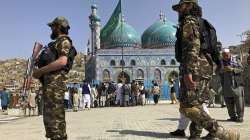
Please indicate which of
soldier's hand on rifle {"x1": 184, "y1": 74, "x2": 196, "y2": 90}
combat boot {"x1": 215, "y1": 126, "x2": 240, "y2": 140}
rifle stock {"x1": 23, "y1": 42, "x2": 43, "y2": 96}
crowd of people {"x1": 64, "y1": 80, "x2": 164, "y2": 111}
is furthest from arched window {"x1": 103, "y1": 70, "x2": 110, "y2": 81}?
combat boot {"x1": 215, "y1": 126, "x2": 240, "y2": 140}

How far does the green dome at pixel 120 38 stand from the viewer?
189 ft

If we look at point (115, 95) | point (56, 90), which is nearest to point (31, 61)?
point (56, 90)

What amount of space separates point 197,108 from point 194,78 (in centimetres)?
36

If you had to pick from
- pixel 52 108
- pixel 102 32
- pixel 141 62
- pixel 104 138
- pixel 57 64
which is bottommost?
pixel 104 138

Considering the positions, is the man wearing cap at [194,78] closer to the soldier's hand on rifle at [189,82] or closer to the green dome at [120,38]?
the soldier's hand on rifle at [189,82]

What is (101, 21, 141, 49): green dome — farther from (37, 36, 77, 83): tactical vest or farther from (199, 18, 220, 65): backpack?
(37, 36, 77, 83): tactical vest

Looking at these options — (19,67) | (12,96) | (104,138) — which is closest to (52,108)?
(104,138)

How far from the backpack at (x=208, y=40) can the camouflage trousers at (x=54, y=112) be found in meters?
1.95

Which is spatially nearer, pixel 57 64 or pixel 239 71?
pixel 57 64

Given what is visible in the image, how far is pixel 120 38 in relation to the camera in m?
57.5

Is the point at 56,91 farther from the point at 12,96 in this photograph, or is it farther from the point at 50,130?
the point at 12,96

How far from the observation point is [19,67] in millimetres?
93875

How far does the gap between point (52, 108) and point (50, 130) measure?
226mm

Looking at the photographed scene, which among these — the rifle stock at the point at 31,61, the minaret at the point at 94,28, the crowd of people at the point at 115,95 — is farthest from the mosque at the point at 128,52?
the rifle stock at the point at 31,61
